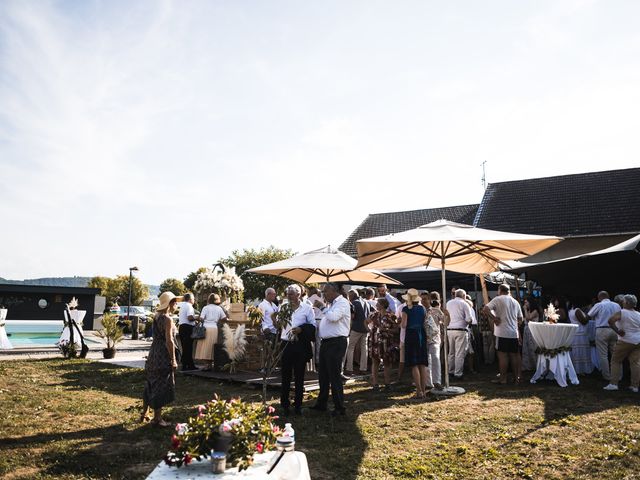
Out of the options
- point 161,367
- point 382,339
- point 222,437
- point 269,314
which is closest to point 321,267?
Answer: point 269,314

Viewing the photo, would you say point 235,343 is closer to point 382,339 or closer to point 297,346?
point 382,339

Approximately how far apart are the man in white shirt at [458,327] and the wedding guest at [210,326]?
518 centimetres

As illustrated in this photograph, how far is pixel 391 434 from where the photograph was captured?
5852 millimetres

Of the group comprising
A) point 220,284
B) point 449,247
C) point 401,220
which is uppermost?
point 401,220

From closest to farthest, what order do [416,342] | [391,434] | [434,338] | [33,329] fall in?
[391,434] → [416,342] → [434,338] → [33,329]

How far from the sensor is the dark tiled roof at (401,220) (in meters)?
30.5

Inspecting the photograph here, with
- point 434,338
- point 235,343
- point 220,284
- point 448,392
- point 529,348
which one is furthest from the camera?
point 220,284

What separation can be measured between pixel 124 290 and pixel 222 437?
7755 cm

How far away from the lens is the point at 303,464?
300 cm

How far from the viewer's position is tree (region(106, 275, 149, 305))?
70519 mm

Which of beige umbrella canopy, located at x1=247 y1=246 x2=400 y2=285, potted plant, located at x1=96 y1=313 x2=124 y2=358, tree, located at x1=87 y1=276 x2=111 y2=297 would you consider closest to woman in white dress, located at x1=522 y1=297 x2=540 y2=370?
beige umbrella canopy, located at x1=247 y1=246 x2=400 y2=285

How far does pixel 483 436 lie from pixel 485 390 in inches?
127

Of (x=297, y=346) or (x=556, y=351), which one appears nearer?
(x=297, y=346)

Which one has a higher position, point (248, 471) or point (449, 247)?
point (449, 247)
